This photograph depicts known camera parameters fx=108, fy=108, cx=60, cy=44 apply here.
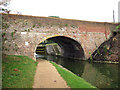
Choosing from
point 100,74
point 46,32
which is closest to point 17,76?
point 100,74

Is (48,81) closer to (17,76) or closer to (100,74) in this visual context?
(17,76)

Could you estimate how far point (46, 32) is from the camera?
15.8 meters

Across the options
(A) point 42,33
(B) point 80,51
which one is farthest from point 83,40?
(A) point 42,33

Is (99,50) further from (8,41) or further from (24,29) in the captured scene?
(8,41)

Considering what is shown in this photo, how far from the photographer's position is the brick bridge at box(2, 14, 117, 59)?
13986 millimetres

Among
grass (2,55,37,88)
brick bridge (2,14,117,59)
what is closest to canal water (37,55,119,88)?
grass (2,55,37,88)

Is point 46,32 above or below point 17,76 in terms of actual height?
above

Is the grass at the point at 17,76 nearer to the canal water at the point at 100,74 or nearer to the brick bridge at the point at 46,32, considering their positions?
the canal water at the point at 100,74

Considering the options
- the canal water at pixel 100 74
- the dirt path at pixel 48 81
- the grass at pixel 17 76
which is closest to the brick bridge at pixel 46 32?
the grass at pixel 17 76

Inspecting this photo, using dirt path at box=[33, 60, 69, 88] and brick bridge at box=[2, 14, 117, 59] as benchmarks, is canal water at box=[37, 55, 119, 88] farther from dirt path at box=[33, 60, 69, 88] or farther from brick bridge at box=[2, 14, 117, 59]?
brick bridge at box=[2, 14, 117, 59]

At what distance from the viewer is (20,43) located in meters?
14.3

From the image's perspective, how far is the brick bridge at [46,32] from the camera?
13986 millimetres

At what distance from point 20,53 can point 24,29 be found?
10.7 feet

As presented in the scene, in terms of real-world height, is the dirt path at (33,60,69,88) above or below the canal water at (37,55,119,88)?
above
